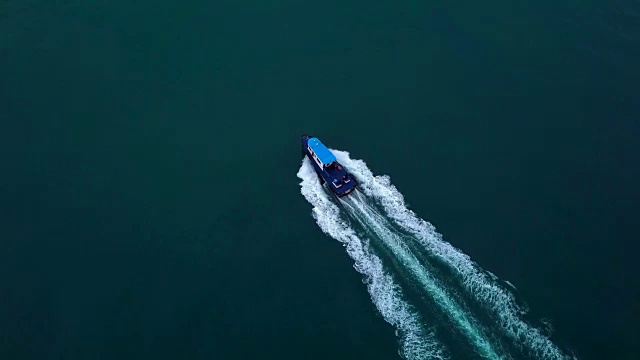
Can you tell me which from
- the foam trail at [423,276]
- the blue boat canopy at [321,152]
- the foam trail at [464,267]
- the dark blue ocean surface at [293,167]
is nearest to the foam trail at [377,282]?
the dark blue ocean surface at [293,167]

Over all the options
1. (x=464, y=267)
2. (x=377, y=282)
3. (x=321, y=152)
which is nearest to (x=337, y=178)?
(x=321, y=152)

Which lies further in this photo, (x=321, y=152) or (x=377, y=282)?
(x=321, y=152)

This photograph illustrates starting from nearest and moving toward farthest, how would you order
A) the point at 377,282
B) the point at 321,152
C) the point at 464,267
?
the point at 377,282
the point at 464,267
the point at 321,152

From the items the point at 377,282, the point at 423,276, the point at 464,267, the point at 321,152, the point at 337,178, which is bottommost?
the point at 464,267

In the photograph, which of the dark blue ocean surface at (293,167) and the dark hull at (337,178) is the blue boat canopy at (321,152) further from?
the dark blue ocean surface at (293,167)

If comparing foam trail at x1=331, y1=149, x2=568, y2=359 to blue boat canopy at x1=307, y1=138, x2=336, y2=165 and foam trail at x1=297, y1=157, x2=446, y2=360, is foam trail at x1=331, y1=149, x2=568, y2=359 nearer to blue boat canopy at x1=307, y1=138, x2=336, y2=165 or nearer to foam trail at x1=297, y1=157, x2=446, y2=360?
blue boat canopy at x1=307, y1=138, x2=336, y2=165

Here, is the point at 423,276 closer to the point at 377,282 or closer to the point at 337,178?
the point at 377,282

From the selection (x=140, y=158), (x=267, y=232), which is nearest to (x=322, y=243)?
(x=267, y=232)
